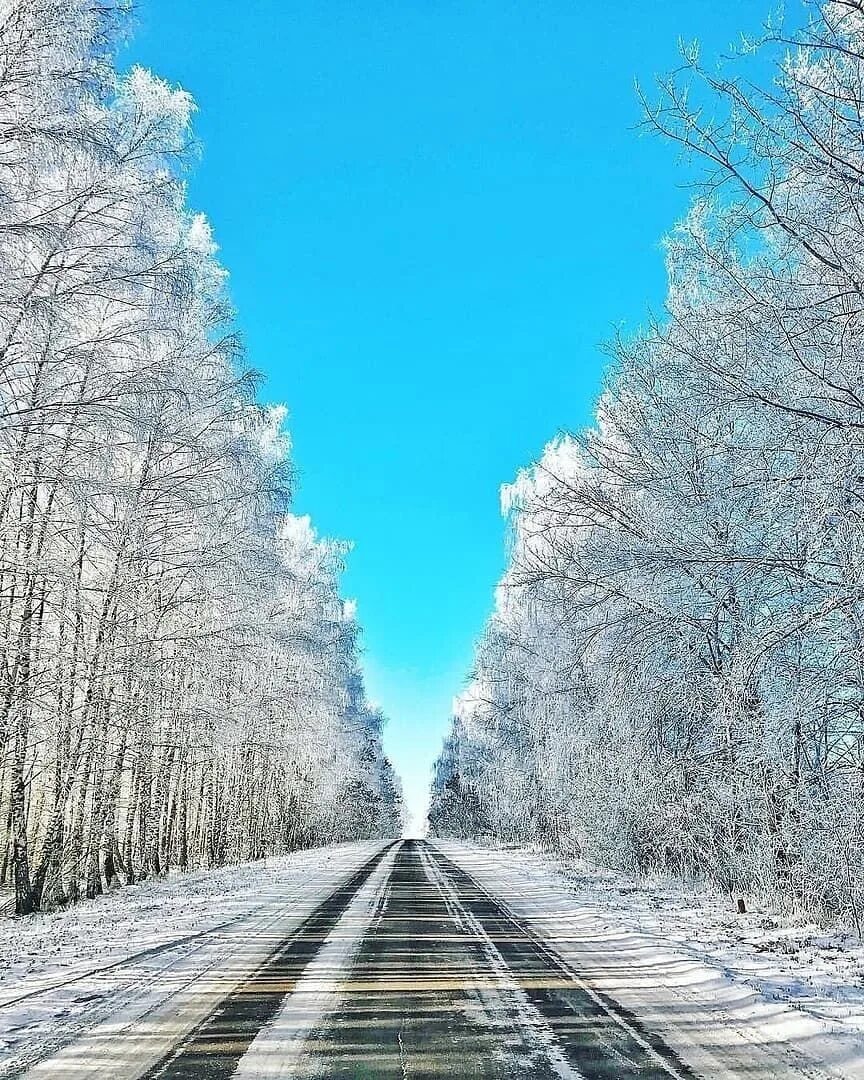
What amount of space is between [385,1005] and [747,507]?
280 inches

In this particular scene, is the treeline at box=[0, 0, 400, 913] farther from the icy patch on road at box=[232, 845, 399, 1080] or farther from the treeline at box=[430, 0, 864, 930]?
the treeline at box=[430, 0, 864, 930]

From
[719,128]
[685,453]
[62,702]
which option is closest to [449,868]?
[62,702]

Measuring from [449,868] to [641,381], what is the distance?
14348mm

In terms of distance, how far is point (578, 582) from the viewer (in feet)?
34.6

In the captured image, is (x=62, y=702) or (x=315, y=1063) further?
(x=62, y=702)

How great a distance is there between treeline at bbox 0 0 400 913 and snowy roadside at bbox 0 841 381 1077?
1.79m

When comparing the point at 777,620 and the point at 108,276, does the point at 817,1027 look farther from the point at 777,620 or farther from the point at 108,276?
the point at 108,276

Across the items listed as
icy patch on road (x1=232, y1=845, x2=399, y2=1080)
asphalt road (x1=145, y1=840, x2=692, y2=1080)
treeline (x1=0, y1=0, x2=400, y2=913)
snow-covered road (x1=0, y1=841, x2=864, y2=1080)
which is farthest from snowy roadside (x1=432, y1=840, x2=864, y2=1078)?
treeline (x1=0, y1=0, x2=400, y2=913)

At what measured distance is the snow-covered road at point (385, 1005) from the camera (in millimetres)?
4457

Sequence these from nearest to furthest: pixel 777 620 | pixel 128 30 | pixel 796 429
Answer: pixel 796 429 < pixel 777 620 < pixel 128 30

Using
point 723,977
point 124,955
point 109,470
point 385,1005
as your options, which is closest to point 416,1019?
point 385,1005

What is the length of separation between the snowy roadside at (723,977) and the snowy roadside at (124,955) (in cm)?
303

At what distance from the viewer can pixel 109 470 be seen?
12.1 metres

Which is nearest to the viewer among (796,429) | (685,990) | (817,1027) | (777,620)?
(817,1027)
